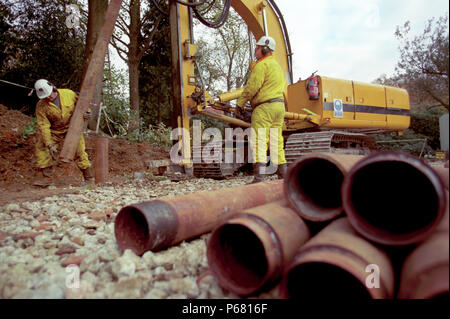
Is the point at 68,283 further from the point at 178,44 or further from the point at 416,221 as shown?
the point at 178,44

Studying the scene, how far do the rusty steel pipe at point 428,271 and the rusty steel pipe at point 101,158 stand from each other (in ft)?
17.6

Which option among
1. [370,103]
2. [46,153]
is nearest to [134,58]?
[46,153]

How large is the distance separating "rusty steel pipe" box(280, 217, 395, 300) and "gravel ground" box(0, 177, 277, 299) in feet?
0.66

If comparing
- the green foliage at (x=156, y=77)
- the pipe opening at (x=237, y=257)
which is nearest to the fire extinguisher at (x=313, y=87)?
the pipe opening at (x=237, y=257)

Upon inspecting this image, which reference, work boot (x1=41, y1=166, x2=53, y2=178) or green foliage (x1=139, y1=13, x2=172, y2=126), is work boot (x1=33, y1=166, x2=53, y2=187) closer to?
work boot (x1=41, y1=166, x2=53, y2=178)

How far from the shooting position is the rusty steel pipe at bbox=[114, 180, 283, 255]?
201 cm

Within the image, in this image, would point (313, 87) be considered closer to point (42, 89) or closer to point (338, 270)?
point (42, 89)

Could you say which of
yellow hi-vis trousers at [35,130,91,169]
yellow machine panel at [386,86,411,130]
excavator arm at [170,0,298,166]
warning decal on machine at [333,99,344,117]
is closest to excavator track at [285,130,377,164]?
warning decal on machine at [333,99,344,117]

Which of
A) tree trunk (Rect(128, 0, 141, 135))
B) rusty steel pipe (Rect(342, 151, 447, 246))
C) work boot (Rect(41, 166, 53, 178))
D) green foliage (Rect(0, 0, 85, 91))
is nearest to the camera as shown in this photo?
rusty steel pipe (Rect(342, 151, 447, 246))

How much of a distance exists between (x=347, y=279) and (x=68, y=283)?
1.49m

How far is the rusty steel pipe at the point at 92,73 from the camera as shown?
171 inches

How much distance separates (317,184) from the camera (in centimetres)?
215

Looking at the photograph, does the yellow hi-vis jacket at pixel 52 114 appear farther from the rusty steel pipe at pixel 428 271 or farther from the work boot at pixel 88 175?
the rusty steel pipe at pixel 428 271
